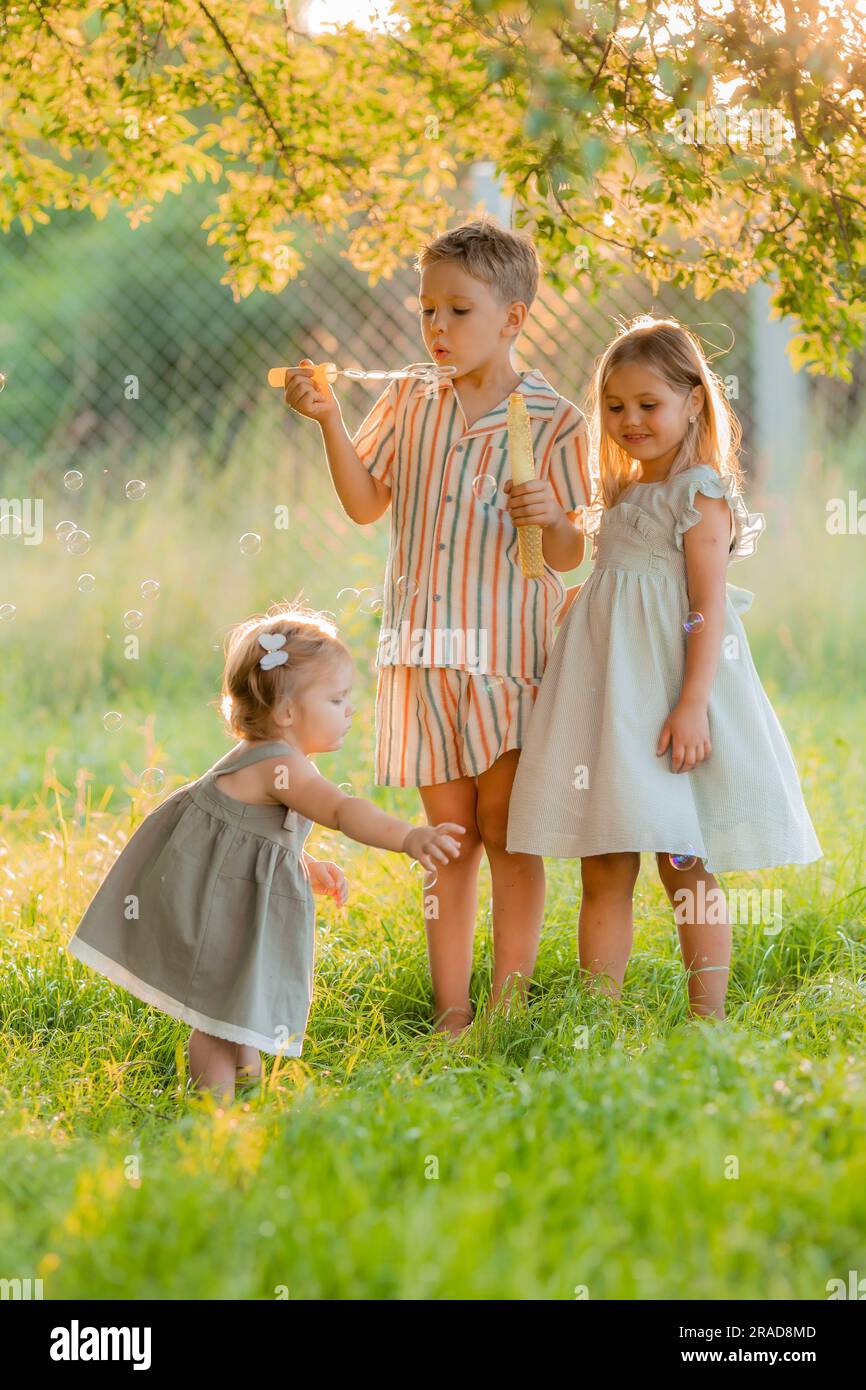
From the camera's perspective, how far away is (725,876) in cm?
358

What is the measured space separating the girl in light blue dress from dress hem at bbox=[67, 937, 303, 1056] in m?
0.60

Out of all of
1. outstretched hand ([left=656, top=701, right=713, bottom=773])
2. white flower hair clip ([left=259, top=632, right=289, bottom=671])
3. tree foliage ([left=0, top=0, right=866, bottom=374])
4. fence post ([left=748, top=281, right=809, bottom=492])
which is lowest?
outstretched hand ([left=656, top=701, right=713, bottom=773])

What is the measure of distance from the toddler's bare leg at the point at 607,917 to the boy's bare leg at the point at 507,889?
12cm

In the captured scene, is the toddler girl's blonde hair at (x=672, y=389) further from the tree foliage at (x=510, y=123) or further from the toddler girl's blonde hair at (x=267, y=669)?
the toddler girl's blonde hair at (x=267, y=669)

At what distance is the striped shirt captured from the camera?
9.05 ft

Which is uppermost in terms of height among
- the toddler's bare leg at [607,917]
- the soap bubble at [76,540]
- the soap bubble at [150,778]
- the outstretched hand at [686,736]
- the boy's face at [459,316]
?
the boy's face at [459,316]

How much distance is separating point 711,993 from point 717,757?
478mm

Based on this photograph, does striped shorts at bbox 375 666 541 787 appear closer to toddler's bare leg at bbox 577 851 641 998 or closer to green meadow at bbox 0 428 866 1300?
toddler's bare leg at bbox 577 851 641 998

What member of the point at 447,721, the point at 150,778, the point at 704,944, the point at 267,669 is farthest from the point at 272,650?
the point at 150,778

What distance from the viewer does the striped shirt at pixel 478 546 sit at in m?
2.76

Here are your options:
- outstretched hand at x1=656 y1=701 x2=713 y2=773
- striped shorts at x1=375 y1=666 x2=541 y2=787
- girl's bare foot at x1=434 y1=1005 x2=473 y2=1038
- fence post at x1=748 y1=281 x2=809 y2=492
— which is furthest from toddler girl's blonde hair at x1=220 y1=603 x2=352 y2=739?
fence post at x1=748 y1=281 x2=809 y2=492

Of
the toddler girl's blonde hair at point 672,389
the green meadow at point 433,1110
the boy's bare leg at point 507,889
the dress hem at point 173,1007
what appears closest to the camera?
the green meadow at point 433,1110

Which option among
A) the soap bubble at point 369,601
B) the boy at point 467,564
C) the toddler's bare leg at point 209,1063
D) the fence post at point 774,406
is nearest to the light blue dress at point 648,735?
the boy at point 467,564
